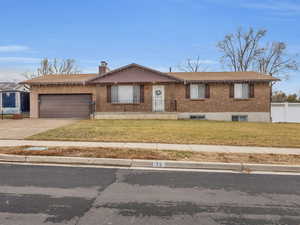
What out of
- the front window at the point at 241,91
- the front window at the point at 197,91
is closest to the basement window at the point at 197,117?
the front window at the point at 197,91

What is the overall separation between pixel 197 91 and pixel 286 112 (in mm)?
8477

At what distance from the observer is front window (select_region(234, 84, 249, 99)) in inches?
776

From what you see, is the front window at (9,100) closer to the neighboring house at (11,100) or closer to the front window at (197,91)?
the neighboring house at (11,100)

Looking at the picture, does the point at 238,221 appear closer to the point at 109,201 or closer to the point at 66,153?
the point at 109,201

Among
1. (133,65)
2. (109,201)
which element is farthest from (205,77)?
(109,201)

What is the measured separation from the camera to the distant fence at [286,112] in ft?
64.7

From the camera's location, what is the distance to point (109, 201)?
4004 millimetres

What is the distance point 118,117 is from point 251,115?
12.1 metres

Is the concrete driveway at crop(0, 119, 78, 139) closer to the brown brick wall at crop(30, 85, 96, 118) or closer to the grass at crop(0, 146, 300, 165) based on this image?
the grass at crop(0, 146, 300, 165)

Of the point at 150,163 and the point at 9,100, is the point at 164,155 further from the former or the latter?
the point at 9,100

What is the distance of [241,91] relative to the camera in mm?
19750

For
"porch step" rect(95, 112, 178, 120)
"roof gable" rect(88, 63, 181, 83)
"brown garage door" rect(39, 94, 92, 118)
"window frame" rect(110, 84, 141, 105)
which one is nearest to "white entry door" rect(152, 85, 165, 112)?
"roof gable" rect(88, 63, 181, 83)

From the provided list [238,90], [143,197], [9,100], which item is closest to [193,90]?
[238,90]

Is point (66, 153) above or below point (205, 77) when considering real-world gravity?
below
